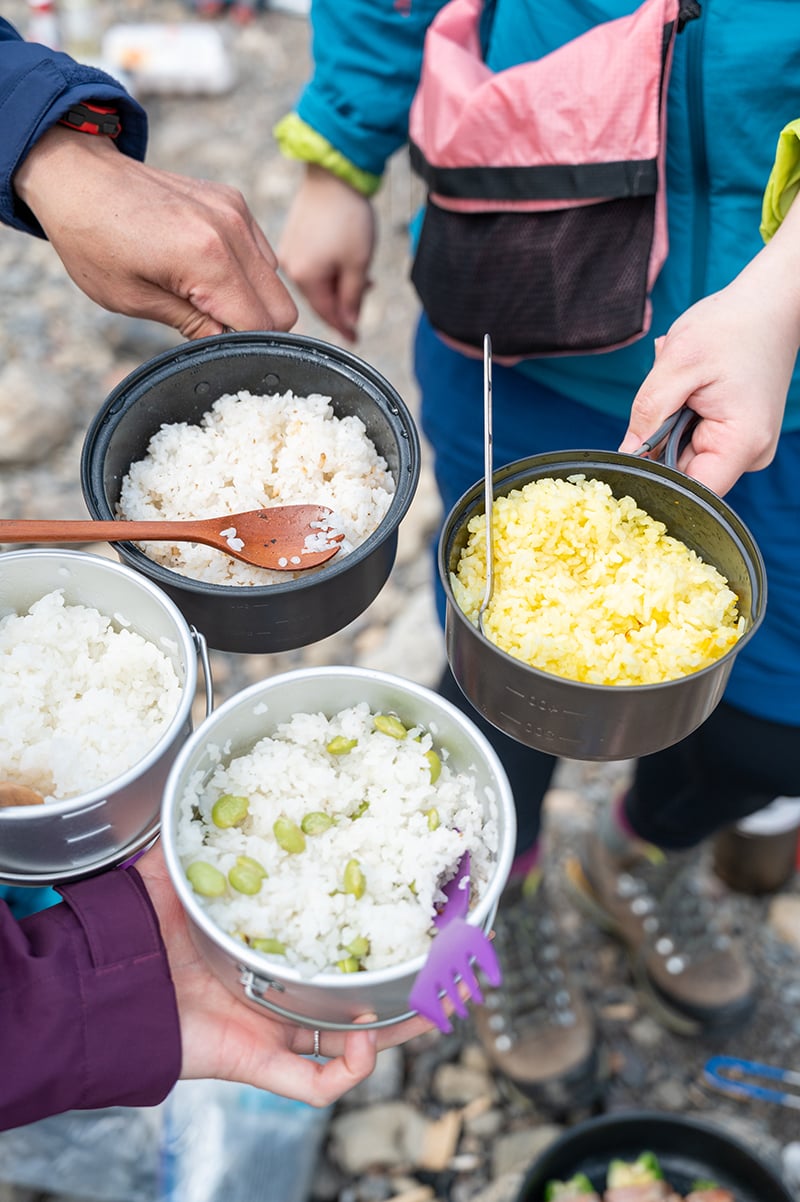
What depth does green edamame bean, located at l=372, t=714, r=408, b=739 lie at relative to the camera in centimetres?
142

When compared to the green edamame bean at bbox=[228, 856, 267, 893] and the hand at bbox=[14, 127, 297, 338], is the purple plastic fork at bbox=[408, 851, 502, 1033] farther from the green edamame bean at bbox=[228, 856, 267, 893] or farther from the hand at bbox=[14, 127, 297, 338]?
the hand at bbox=[14, 127, 297, 338]

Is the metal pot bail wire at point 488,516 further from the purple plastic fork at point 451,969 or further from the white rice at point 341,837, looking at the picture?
the purple plastic fork at point 451,969

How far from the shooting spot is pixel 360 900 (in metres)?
1.32

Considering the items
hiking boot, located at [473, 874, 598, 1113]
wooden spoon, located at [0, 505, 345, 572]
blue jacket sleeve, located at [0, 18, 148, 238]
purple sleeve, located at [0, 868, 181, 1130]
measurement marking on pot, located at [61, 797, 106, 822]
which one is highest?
blue jacket sleeve, located at [0, 18, 148, 238]

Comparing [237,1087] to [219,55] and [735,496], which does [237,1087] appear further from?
[219,55]

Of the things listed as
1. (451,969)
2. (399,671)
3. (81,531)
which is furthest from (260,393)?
(399,671)

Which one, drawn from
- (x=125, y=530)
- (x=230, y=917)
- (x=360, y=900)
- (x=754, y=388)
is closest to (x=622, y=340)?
(x=754, y=388)

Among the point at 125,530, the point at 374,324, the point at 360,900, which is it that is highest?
the point at 125,530

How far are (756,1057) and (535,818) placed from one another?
0.89 metres

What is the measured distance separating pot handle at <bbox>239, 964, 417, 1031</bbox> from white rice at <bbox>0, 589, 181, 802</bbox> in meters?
0.32

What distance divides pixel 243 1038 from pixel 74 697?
0.54 metres

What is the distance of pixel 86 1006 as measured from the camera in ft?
4.16

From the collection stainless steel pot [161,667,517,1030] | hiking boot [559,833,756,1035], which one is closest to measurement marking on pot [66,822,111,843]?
stainless steel pot [161,667,517,1030]

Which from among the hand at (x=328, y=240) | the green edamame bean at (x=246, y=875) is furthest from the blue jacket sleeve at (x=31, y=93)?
the green edamame bean at (x=246, y=875)
